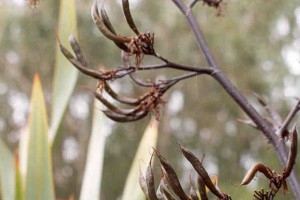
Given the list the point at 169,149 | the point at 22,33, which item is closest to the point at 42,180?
the point at 22,33

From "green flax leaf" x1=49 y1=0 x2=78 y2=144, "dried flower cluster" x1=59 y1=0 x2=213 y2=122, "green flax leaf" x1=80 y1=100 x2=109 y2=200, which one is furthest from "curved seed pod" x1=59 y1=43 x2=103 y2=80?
"green flax leaf" x1=80 y1=100 x2=109 y2=200

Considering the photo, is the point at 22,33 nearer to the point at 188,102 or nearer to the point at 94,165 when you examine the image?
the point at 188,102

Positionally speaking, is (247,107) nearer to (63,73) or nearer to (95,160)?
(63,73)

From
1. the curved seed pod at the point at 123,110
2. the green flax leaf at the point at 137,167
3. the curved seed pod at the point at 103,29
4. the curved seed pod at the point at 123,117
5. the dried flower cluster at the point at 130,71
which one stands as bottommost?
the green flax leaf at the point at 137,167

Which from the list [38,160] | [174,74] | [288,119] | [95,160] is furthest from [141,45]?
[174,74]

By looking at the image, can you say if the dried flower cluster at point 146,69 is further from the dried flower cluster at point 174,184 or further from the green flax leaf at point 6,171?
the green flax leaf at point 6,171

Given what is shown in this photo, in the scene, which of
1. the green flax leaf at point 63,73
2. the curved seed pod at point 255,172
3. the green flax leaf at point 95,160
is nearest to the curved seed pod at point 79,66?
the curved seed pod at point 255,172
